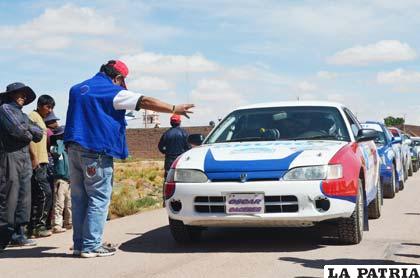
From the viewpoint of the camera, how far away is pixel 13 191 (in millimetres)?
7750

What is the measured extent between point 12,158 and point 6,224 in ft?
2.46

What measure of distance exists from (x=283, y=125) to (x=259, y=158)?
1.44 m

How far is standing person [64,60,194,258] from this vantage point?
6953 millimetres

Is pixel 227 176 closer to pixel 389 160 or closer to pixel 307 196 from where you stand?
pixel 307 196

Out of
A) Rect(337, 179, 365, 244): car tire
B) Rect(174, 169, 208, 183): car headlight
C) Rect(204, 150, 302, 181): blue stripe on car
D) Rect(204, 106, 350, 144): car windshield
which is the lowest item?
Rect(337, 179, 365, 244): car tire

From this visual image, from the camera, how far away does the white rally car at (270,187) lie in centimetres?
694

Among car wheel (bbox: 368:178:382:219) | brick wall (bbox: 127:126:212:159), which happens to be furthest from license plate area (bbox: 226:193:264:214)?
brick wall (bbox: 127:126:212:159)

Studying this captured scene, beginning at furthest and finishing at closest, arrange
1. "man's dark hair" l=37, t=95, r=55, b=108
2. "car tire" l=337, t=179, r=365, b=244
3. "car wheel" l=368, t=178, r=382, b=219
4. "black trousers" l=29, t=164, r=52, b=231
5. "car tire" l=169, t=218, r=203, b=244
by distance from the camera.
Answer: "car wheel" l=368, t=178, r=382, b=219
"man's dark hair" l=37, t=95, r=55, b=108
"black trousers" l=29, t=164, r=52, b=231
"car tire" l=169, t=218, r=203, b=244
"car tire" l=337, t=179, r=365, b=244

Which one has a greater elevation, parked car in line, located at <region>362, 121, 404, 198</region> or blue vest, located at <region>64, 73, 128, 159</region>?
blue vest, located at <region>64, 73, 128, 159</region>

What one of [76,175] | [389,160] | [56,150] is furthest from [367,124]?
[76,175]

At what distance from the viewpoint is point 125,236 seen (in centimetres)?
879

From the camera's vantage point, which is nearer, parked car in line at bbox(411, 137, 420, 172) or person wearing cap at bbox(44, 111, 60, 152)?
person wearing cap at bbox(44, 111, 60, 152)

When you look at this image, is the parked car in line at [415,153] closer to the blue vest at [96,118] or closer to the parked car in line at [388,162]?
the parked car in line at [388,162]

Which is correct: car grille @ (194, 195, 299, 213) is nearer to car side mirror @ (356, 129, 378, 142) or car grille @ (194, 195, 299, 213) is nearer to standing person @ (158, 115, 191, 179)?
car side mirror @ (356, 129, 378, 142)
